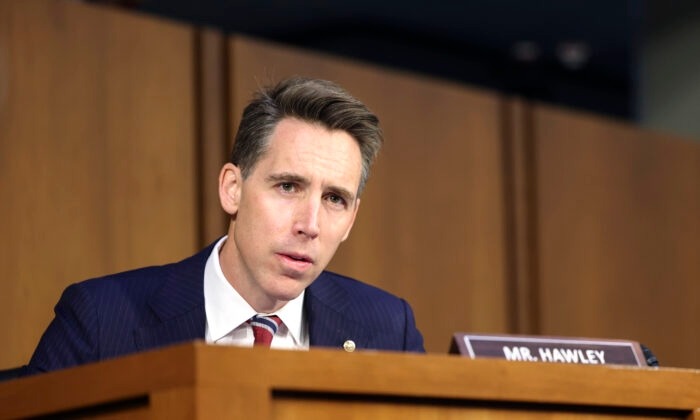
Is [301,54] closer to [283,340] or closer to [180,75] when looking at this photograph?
[180,75]

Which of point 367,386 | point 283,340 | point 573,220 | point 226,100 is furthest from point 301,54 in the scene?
point 367,386

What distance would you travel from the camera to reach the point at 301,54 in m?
3.88

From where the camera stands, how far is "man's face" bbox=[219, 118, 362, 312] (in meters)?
2.25

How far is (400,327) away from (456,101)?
1870mm

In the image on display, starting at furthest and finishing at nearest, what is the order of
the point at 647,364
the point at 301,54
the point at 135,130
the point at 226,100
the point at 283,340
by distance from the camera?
the point at 301,54, the point at 226,100, the point at 135,130, the point at 283,340, the point at 647,364

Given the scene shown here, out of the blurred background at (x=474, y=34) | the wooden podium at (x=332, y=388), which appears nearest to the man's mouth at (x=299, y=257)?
the wooden podium at (x=332, y=388)

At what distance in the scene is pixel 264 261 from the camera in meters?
2.28

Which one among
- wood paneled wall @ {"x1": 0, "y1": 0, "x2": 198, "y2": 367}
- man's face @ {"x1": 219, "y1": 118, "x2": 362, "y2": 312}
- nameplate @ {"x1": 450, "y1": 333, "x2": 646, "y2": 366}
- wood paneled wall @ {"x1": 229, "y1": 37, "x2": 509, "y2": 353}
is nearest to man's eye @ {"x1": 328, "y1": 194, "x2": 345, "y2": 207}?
Result: man's face @ {"x1": 219, "y1": 118, "x2": 362, "y2": 312}

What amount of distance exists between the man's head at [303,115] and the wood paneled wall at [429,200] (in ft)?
4.40

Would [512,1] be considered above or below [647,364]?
above

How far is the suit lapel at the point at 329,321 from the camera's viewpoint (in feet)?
7.91

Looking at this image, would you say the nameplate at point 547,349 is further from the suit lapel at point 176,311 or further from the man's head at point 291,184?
the suit lapel at point 176,311

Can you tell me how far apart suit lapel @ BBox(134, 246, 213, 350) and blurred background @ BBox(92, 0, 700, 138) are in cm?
480

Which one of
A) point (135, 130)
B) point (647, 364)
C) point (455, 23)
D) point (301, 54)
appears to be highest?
point (455, 23)
